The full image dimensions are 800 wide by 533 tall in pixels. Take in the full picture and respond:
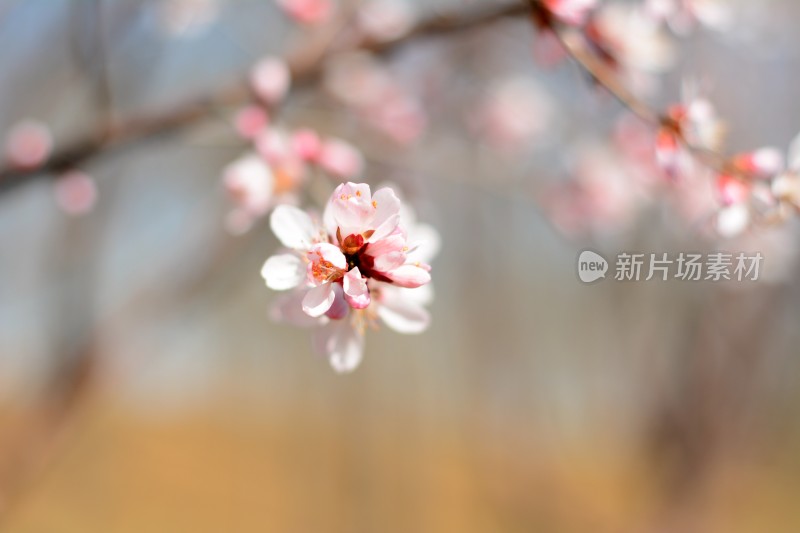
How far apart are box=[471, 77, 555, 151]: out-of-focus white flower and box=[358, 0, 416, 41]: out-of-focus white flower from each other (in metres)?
0.69

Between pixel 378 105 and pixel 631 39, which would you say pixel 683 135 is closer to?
pixel 631 39

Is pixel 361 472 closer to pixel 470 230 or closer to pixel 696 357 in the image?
pixel 470 230

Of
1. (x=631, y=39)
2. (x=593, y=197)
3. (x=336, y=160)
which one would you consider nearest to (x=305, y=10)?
(x=336, y=160)

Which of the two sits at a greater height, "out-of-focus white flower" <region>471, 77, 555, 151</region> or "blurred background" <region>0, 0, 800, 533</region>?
"out-of-focus white flower" <region>471, 77, 555, 151</region>

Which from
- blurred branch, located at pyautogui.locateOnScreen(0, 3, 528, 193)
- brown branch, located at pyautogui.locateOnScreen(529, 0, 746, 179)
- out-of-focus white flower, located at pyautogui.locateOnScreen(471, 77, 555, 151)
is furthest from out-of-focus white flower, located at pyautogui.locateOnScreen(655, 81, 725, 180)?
out-of-focus white flower, located at pyautogui.locateOnScreen(471, 77, 555, 151)

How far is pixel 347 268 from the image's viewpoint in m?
0.57

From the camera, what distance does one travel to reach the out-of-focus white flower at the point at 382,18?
143cm

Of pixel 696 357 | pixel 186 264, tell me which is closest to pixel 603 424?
pixel 696 357

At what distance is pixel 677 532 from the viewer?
2486 millimetres

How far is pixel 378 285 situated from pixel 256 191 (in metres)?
0.43

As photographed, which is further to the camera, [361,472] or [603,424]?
[361,472]

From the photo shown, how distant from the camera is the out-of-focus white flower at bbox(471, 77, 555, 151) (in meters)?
2.28

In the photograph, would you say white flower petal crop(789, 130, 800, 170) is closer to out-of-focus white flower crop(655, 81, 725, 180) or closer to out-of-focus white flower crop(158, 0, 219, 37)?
out-of-focus white flower crop(655, 81, 725, 180)

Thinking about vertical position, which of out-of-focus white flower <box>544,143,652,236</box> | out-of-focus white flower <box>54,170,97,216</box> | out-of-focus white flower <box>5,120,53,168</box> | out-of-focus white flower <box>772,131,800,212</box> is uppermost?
out-of-focus white flower <box>544,143,652,236</box>
